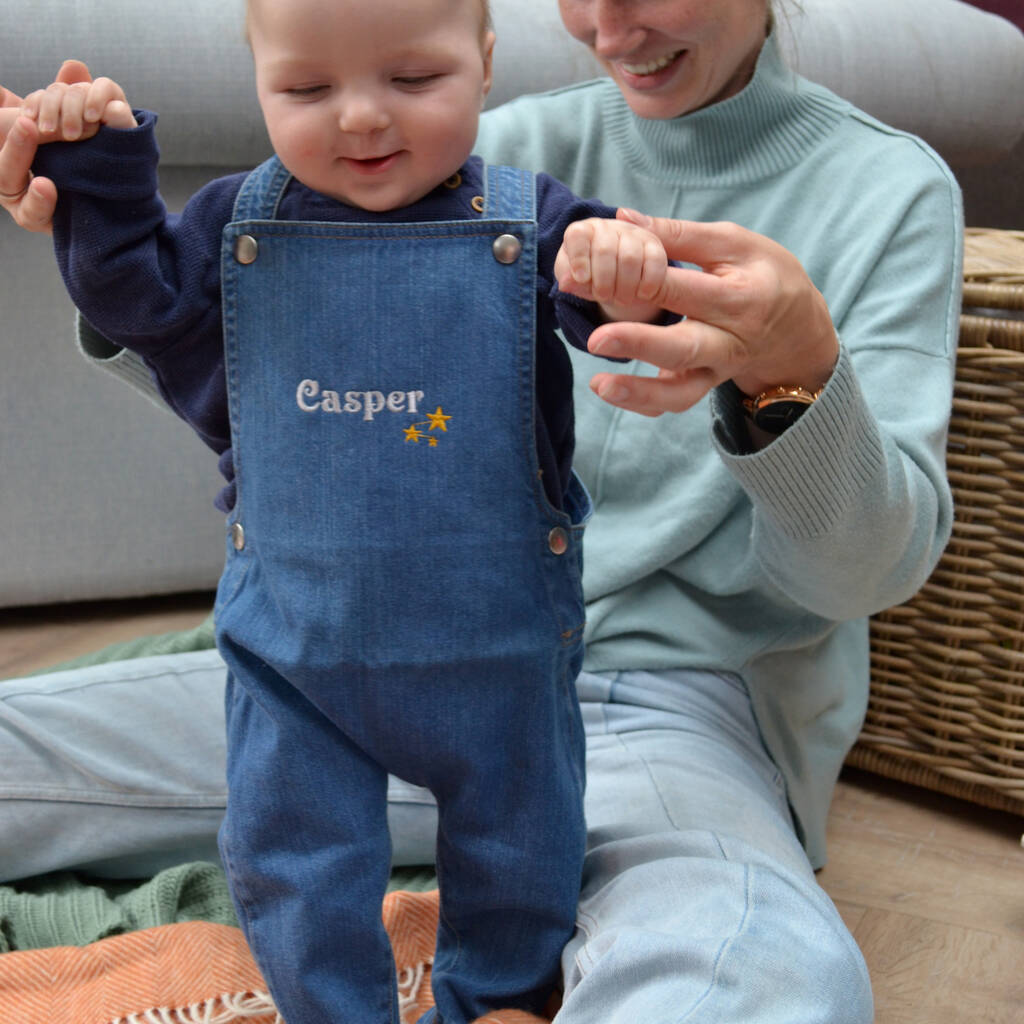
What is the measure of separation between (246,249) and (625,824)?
16.5 inches

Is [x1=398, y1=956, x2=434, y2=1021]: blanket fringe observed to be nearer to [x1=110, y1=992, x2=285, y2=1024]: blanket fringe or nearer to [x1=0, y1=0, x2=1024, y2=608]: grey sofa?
[x1=110, y1=992, x2=285, y2=1024]: blanket fringe

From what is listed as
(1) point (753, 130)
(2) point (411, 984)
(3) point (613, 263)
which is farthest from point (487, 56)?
(2) point (411, 984)

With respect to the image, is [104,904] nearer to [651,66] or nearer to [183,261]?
[183,261]

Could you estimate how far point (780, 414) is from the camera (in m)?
0.71

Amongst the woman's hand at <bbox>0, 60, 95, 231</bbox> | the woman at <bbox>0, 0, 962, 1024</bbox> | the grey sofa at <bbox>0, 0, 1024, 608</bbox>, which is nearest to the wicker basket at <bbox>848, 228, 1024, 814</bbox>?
the woman at <bbox>0, 0, 962, 1024</bbox>

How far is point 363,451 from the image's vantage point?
2.15 feet

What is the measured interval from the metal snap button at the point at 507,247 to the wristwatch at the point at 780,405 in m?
0.16

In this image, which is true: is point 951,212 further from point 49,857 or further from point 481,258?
point 49,857

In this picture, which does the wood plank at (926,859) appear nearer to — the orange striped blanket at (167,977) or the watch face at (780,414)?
A: the orange striped blanket at (167,977)

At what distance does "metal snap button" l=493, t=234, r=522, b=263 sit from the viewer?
0.66m

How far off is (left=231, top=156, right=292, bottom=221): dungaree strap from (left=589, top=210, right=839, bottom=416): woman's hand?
0.62 ft

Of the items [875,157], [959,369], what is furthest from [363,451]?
[959,369]

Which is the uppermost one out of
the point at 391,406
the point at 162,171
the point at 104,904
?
the point at 391,406

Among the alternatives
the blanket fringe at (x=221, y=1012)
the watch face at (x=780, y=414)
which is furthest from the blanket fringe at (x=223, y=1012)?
the watch face at (x=780, y=414)
